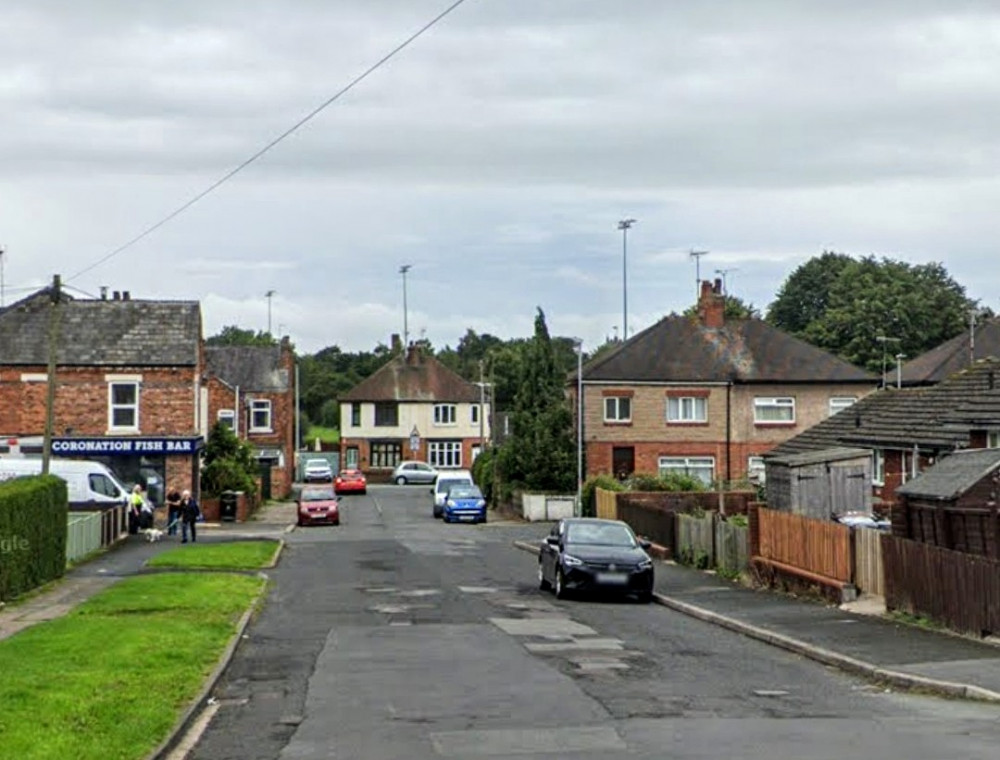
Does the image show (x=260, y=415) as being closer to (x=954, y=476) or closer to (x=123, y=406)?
(x=123, y=406)

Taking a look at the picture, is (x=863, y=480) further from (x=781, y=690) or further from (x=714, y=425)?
(x=714, y=425)

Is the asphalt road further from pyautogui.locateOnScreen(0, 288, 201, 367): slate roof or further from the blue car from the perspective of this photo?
the blue car

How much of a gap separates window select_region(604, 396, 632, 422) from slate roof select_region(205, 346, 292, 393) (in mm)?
28855

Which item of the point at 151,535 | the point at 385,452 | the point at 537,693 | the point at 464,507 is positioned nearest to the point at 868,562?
the point at 537,693

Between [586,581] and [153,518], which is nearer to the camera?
[586,581]

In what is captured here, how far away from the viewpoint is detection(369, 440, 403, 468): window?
4181 inches

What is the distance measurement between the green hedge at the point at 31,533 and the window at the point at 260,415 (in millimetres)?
55100

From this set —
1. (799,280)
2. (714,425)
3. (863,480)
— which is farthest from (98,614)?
(799,280)

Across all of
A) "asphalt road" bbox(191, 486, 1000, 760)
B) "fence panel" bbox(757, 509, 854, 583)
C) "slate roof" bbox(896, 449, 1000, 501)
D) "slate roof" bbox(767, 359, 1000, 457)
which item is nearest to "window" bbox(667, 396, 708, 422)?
"slate roof" bbox(767, 359, 1000, 457)

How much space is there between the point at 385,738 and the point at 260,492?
57.8m

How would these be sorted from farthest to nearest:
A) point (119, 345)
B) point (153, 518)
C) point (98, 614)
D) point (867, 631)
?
1. point (119, 345)
2. point (153, 518)
3. point (98, 614)
4. point (867, 631)

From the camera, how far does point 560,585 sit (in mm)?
28609

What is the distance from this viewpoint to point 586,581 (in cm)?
2819

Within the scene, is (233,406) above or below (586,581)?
above
